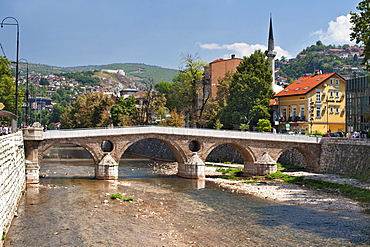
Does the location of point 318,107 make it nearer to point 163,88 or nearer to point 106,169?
point 106,169

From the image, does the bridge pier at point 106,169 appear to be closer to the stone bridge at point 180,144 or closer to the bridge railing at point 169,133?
the stone bridge at point 180,144

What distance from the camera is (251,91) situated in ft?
189

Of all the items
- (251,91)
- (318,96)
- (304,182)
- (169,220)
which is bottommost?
(169,220)

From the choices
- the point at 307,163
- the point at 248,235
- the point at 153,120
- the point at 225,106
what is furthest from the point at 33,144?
the point at 153,120

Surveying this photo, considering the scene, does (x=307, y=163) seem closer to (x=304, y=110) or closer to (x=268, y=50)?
(x=304, y=110)

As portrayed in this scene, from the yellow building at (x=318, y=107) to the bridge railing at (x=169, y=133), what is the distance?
11.3 m

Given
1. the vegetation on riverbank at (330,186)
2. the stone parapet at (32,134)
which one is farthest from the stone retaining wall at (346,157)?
the stone parapet at (32,134)

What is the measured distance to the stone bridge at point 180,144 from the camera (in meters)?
35.7

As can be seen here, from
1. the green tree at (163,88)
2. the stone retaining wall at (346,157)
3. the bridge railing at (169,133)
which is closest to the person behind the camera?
the bridge railing at (169,133)

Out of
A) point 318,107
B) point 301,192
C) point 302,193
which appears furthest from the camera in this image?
point 318,107

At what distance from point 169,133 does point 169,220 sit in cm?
1826

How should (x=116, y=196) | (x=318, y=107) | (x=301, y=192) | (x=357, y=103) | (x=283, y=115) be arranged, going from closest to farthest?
(x=116, y=196)
(x=301, y=192)
(x=357, y=103)
(x=318, y=107)
(x=283, y=115)

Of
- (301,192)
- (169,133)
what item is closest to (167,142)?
(169,133)

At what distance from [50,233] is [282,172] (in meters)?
29.0
